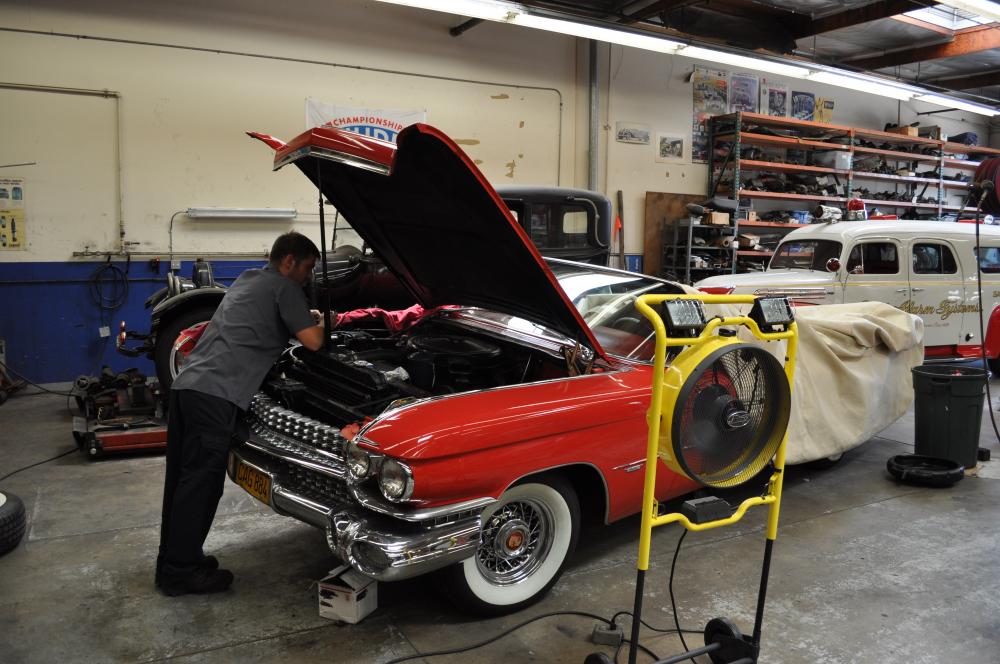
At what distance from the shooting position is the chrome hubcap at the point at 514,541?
111 inches

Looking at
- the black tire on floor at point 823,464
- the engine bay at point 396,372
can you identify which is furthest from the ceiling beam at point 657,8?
the engine bay at point 396,372

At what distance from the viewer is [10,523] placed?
3.37m

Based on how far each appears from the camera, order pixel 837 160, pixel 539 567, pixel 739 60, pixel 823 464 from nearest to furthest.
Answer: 1. pixel 539 567
2. pixel 823 464
3. pixel 739 60
4. pixel 837 160

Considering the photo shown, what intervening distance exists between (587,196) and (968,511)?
4.28 metres

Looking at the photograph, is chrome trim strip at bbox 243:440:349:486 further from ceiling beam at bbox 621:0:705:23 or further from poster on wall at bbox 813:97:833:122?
poster on wall at bbox 813:97:833:122

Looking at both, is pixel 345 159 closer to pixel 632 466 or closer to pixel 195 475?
pixel 195 475

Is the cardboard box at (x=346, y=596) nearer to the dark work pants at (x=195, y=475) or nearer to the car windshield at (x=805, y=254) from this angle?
the dark work pants at (x=195, y=475)

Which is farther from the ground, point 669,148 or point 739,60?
point 739,60

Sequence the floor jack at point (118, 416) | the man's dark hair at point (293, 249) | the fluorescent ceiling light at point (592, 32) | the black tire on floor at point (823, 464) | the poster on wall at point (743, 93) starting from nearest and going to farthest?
the man's dark hair at point (293, 249), the black tire on floor at point (823, 464), the floor jack at point (118, 416), the fluorescent ceiling light at point (592, 32), the poster on wall at point (743, 93)

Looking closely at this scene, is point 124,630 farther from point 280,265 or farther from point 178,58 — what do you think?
point 178,58

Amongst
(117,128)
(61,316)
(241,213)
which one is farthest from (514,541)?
(117,128)

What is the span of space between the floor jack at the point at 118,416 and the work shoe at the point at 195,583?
7.37ft

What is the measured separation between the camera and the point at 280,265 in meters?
3.25

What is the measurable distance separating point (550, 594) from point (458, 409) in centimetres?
101
